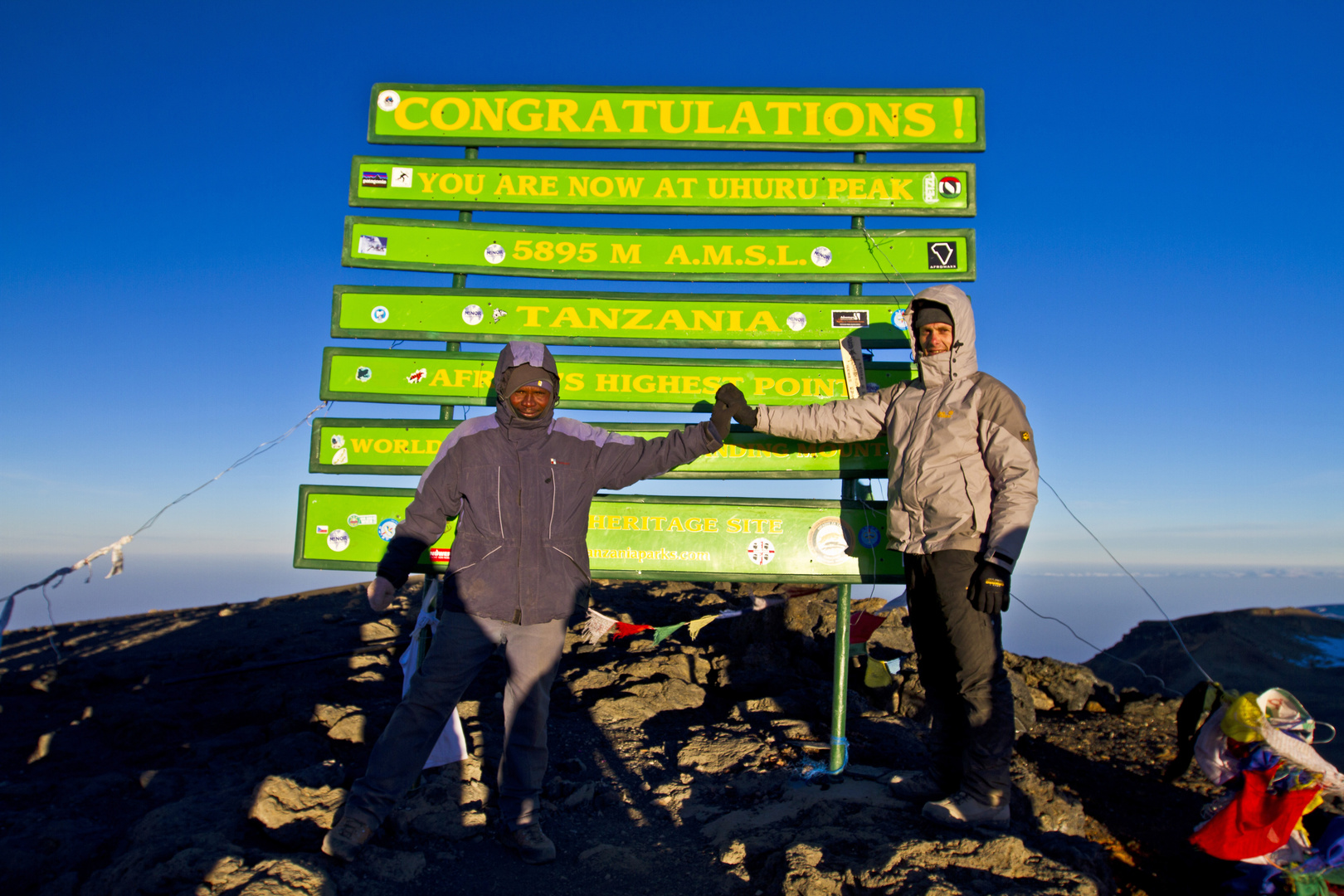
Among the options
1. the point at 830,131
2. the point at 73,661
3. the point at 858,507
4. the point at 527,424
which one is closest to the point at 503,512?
the point at 527,424

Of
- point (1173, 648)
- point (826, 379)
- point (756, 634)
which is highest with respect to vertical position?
point (826, 379)

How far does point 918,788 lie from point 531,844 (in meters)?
2.01

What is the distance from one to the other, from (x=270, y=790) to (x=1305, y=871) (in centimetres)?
479

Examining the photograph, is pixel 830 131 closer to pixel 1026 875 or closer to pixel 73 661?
pixel 1026 875

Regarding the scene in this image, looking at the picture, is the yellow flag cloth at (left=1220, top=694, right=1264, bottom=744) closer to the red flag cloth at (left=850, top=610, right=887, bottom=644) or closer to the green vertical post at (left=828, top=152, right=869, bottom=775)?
the green vertical post at (left=828, top=152, right=869, bottom=775)

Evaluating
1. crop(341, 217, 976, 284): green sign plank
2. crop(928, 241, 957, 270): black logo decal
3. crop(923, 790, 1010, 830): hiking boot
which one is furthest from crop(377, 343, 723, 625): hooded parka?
Answer: crop(928, 241, 957, 270): black logo decal

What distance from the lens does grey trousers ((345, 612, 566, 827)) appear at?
12.2 ft

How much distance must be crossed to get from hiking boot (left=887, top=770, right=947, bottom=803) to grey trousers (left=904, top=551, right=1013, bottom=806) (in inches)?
6.8

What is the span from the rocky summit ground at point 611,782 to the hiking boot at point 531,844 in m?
0.06

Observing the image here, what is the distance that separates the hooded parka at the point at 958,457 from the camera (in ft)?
12.3

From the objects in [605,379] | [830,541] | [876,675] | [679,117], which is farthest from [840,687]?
[679,117]

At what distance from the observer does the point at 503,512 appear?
3.93 metres

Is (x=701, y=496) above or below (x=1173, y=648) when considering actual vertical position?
above

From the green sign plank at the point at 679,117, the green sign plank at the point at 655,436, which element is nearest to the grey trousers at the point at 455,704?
the green sign plank at the point at 655,436
